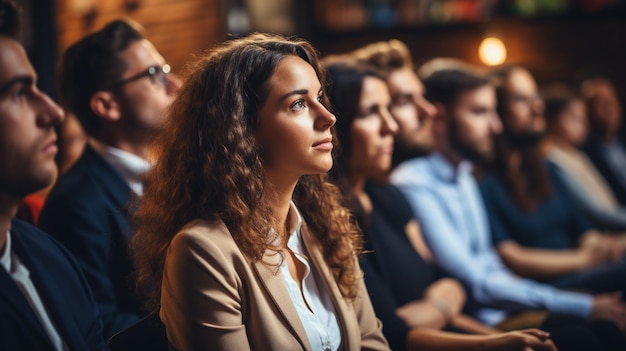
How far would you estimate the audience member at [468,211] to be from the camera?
9.02 feet

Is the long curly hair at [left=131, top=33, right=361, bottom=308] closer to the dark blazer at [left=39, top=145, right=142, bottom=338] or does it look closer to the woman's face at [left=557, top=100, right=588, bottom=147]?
the dark blazer at [left=39, top=145, right=142, bottom=338]

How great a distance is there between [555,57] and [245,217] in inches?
209

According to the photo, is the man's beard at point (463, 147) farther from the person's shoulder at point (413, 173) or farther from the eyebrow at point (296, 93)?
the eyebrow at point (296, 93)

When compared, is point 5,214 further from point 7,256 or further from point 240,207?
point 240,207

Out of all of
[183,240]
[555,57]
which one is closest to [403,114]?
[183,240]

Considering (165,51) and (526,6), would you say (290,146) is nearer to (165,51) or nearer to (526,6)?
(165,51)

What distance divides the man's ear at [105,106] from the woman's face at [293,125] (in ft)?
2.81

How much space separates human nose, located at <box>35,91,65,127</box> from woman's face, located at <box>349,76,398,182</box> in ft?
3.40

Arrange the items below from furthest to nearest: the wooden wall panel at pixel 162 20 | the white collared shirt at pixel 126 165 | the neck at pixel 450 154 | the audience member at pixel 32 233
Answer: the wooden wall panel at pixel 162 20
the neck at pixel 450 154
the white collared shirt at pixel 126 165
the audience member at pixel 32 233

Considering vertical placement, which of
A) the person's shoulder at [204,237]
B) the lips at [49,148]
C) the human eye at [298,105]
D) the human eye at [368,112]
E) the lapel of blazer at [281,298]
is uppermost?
the human eye at [298,105]

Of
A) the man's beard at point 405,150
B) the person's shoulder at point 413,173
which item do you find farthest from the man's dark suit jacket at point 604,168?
the man's beard at point 405,150

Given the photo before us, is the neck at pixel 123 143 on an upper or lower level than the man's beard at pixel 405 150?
upper

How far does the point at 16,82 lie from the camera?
1.57m

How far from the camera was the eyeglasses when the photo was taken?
2.21 m
